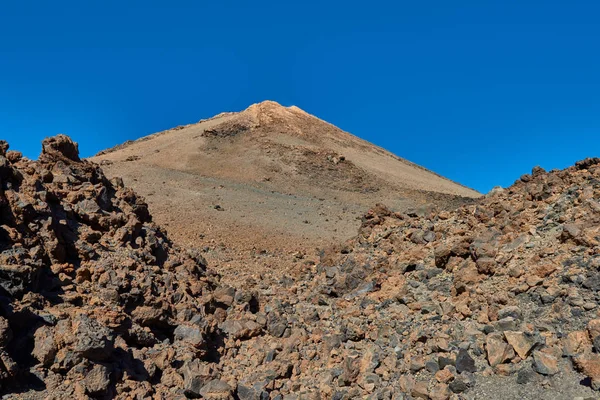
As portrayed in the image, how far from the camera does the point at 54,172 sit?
8.34 m

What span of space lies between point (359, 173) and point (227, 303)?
847 inches

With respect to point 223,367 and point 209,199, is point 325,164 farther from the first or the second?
point 223,367

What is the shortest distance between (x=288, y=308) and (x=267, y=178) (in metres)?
17.5

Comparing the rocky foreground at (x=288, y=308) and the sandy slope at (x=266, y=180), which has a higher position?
the sandy slope at (x=266, y=180)

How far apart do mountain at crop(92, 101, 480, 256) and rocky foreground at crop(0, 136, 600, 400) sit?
574cm

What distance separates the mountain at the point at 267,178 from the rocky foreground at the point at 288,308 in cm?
574

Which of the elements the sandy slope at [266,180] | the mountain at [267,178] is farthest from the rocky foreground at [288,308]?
the mountain at [267,178]

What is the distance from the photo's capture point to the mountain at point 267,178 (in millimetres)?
16484

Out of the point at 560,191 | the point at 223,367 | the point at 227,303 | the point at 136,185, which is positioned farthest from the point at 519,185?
the point at 136,185

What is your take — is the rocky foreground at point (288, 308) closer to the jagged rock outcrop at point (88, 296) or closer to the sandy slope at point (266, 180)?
the jagged rock outcrop at point (88, 296)

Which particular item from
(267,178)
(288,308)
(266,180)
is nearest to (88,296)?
(288,308)

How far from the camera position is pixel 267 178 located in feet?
83.1

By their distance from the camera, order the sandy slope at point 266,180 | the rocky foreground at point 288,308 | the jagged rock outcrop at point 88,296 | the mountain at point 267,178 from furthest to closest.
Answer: the mountain at point 267,178 < the sandy slope at point 266,180 < the rocky foreground at point 288,308 < the jagged rock outcrop at point 88,296

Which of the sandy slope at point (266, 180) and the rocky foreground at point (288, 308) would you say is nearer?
the rocky foreground at point (288, 308)
